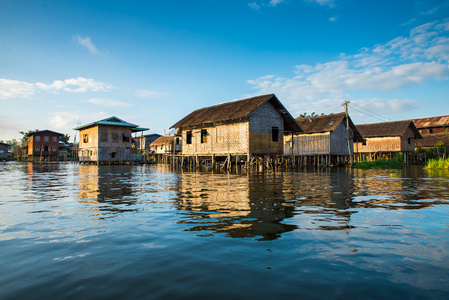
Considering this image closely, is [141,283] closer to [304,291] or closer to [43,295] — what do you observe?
[43,295]

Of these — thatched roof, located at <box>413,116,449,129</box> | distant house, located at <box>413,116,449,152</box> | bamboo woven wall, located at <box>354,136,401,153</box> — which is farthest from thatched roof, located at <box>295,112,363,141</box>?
thatched roof, located at <box>413,116,449,129</box>

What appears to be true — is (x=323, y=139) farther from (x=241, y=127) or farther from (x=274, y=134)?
(x=241, y=127)

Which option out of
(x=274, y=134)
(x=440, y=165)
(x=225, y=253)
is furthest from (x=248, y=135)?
(x=225, y=253)

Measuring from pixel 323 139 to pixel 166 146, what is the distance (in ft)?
90.0

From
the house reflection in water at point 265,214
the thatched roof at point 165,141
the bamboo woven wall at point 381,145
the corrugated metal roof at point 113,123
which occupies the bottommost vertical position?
the house reflection in water at point 265,214

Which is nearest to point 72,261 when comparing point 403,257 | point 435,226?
point 403,257

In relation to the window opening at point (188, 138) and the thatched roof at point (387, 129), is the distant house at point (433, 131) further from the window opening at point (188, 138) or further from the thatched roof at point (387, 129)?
the window opening at point (188, 138)

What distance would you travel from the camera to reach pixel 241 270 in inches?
Answer: 98.6

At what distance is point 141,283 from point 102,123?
3555 cm

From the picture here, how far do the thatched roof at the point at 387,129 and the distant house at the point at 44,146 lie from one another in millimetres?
52486

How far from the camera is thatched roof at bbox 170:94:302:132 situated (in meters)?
21.4

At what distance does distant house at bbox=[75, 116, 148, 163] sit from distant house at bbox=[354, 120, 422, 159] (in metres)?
29.6

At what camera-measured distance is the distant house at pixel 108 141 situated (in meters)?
35.2

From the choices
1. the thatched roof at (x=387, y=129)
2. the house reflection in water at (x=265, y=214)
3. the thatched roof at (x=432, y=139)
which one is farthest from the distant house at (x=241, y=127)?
the thatched roof at (x=432, y=139)
